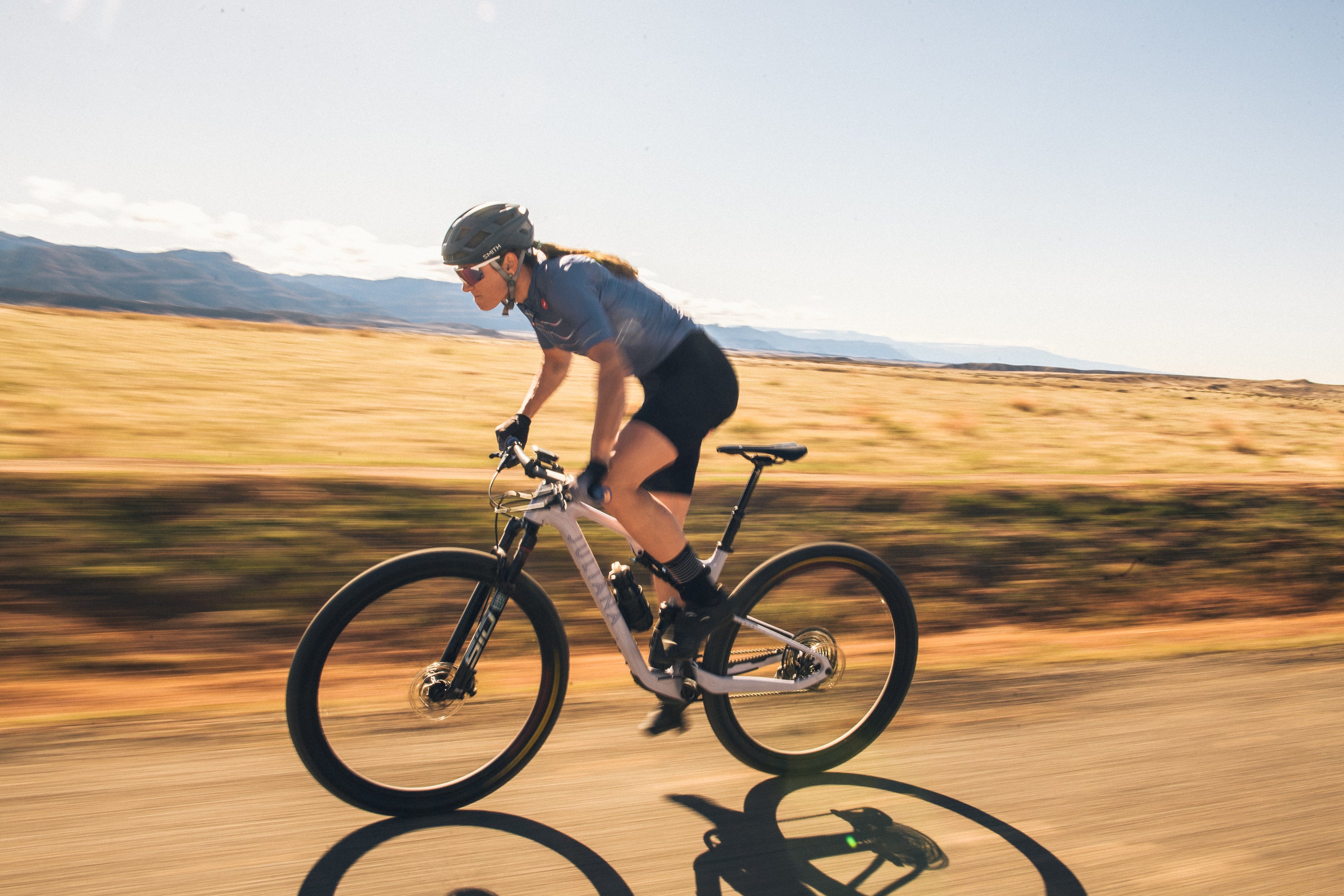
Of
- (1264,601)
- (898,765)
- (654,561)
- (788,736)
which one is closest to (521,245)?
(654,561)

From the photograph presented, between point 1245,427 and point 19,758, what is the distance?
19910 millimetres

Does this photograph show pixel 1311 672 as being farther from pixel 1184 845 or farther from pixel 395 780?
pixel 395 780

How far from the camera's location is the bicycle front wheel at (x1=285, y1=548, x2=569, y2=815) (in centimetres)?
270

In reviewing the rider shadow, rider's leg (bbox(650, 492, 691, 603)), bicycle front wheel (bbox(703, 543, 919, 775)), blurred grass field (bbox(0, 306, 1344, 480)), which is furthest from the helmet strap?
blurred grass field (bbox(0, 306, 1344, 480))

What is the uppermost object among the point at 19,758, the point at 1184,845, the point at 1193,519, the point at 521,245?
the point at 521,245

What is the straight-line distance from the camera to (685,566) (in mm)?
3303

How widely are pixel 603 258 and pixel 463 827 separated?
2.00 metres

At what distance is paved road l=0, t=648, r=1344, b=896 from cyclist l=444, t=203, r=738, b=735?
47 cm

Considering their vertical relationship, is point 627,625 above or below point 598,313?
below

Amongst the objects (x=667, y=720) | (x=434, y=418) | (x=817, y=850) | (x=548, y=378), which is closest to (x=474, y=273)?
(x=548, y=378)

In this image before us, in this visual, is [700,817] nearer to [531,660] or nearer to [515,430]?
[531,660]

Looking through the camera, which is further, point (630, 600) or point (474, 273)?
point (630, 600)

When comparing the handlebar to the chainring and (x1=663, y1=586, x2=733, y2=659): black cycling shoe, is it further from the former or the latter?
the chainring

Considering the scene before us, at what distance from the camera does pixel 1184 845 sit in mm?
2902
